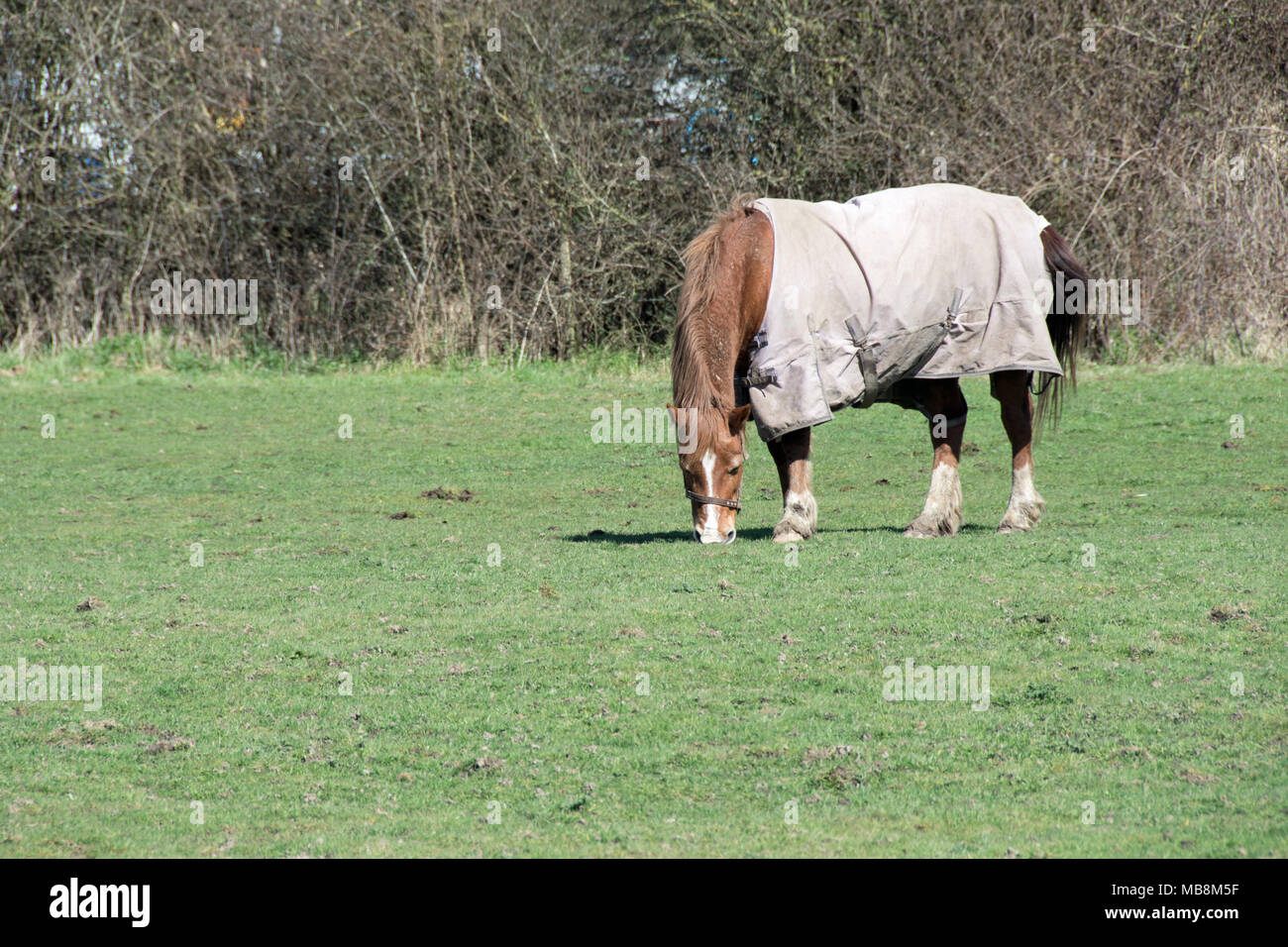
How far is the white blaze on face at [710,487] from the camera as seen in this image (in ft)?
27.3

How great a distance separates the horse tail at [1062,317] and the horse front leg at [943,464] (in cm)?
73

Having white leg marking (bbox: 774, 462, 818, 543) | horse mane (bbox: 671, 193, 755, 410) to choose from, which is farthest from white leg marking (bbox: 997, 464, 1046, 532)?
horse mane (bbox: 671, 193, 755, 410)

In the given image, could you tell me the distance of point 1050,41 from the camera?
1825 cm

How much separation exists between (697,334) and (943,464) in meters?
1.86

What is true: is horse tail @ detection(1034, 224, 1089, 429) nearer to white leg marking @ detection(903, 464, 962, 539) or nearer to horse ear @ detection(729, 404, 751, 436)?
white leg marking @ detection(903, 464, 962, 539)

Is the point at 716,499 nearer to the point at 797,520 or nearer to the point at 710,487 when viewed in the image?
the point at 710,487

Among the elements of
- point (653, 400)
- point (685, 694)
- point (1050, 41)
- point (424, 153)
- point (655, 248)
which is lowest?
point (685, 694)

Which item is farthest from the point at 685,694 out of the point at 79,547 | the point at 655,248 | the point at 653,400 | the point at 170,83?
the point at 170,83

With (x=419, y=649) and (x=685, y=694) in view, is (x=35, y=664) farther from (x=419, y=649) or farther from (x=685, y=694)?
(x=685, y=694)

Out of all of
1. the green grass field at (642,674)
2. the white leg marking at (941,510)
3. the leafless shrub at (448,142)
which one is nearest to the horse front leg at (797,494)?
the green grass field at (642,674)

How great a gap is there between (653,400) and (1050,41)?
24.4 ft

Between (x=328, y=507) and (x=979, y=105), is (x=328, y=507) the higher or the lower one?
the lower one

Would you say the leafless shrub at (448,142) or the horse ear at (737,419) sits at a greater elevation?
the leafless shrub at (448,142)

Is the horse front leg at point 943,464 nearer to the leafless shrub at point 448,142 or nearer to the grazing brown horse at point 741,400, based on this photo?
→ the grazing brown horse at point 741,400
